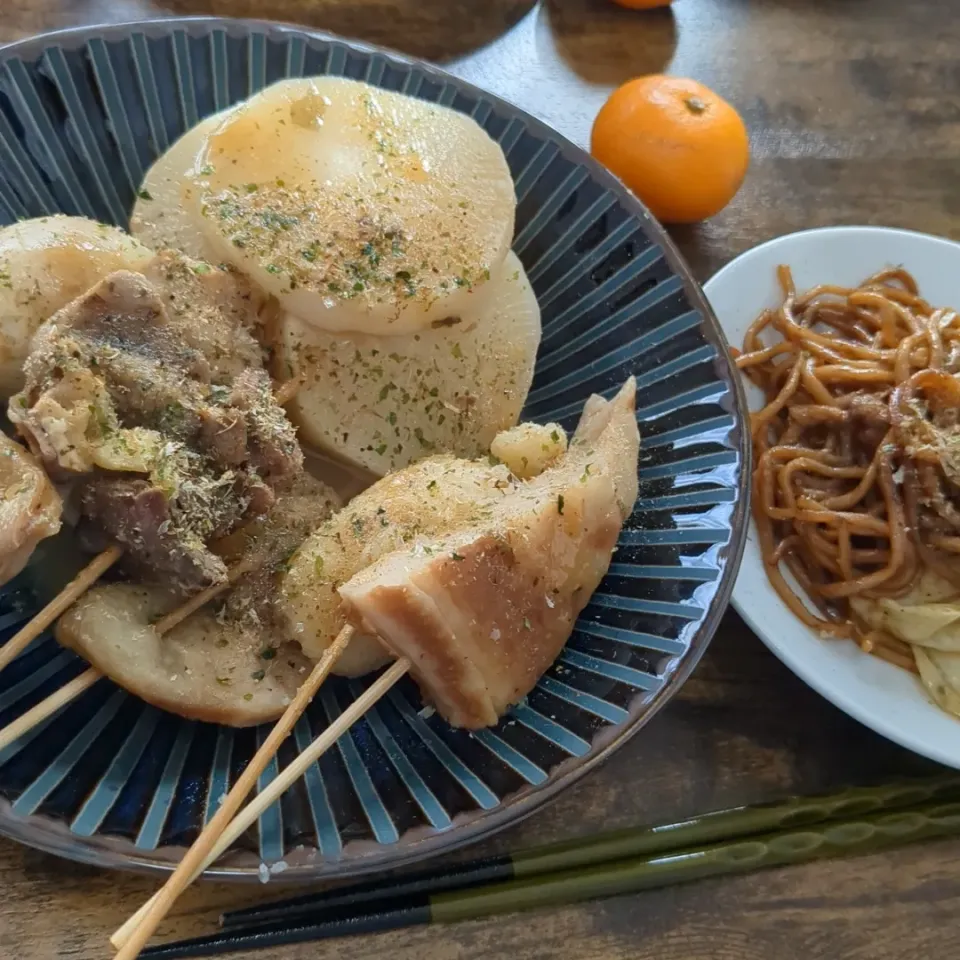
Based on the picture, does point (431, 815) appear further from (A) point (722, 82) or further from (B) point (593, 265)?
(A) point (722, 82)

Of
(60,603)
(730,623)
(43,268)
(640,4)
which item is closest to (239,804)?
(60,603)

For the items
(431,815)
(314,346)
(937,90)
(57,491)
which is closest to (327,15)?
(314,346)

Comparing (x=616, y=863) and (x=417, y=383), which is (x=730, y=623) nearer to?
(x=616, y=863)

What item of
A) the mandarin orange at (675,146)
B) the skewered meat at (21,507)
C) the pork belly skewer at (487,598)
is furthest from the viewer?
the mandarin orange at (675,146)

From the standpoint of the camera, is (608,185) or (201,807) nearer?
(201,807)

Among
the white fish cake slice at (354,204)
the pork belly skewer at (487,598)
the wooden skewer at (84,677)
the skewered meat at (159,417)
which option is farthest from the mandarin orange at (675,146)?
the wooden skewer at (84,677)

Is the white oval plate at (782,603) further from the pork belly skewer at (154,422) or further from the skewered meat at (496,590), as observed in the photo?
the pork belly skewer at (154,422)
